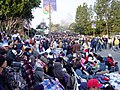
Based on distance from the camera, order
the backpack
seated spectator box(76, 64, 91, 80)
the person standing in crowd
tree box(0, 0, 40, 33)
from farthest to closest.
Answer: tree box(0, 0, 40, 33) < seated spectator box(76, 64, 91, 80) < the backpack < the person standing in crowd

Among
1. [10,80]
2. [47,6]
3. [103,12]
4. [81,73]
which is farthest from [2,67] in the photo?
[103,12]

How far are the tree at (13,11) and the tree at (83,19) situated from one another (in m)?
40.3

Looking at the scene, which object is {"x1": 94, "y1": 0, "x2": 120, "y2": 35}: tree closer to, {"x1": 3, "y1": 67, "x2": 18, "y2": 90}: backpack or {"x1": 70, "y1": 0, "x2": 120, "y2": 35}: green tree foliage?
{"x1": 70, "y1": 0, "x2": 120, "y2": 35}: green tree foliage

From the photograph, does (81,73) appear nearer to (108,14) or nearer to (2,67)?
(2,67)

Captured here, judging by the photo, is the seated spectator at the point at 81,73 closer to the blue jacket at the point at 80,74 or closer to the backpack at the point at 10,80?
the blue jacket at the point at 80,74

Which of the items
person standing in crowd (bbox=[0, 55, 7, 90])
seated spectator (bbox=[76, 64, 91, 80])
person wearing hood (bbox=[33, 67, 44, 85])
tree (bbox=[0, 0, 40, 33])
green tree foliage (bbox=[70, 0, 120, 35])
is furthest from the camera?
green tree foliage (bbox=[70, 0, 120, 35])

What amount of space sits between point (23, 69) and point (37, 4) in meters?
34.5

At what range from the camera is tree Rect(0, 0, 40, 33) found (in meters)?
39.7

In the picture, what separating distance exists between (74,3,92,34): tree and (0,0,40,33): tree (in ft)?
132

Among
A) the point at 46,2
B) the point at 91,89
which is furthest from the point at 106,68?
the point at 46,2

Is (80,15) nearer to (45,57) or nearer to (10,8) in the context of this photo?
(10,8)

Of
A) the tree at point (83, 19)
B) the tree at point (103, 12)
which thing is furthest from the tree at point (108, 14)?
the tree at point (83, 19)

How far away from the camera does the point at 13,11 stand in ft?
134

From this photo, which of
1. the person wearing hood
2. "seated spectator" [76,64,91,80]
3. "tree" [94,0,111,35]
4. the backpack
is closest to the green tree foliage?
"tree" [94,0,111,35]
